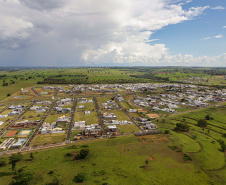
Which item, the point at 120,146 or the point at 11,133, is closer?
the point at 120,146

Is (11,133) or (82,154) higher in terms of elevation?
(82,154)

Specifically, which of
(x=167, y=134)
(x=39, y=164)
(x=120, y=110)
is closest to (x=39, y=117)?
(x=39, y=164)

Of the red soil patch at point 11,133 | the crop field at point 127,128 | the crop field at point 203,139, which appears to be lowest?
the crop field at point 203,139

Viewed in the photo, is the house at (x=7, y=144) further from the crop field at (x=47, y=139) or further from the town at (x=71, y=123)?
the crop field at (x=47, y=139)

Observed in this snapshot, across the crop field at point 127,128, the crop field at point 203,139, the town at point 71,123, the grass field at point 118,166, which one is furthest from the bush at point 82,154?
the crop field at point 203,139

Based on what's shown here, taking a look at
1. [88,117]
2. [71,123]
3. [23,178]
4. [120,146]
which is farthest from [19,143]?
[120,146]

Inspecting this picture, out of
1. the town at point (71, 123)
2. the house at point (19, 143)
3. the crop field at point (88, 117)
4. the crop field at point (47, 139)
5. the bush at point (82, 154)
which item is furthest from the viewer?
the crop field at point (88, 117)

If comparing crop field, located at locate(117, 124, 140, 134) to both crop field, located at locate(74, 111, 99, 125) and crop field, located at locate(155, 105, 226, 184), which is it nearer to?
crop field, located at locate(74, 111, 99, 125)

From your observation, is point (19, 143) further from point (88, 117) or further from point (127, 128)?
point (127, 128)
